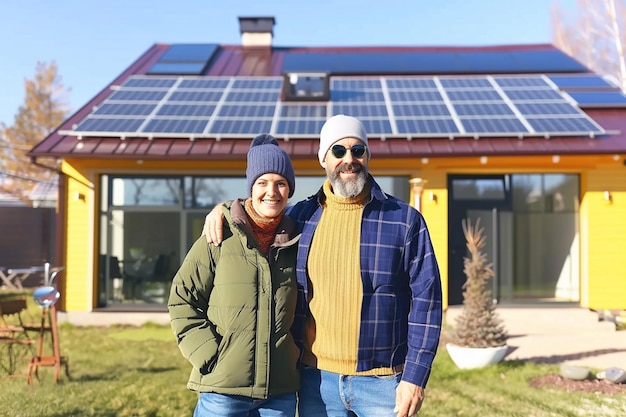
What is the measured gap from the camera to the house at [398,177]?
32.5 ft

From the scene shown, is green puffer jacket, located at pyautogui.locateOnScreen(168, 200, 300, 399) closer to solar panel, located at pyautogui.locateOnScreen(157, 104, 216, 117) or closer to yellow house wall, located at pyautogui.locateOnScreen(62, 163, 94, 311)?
yellow house wall, located at pyautogui.locateOnScreen(62, 163, 94, 311)

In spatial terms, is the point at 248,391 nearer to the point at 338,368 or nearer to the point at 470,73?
the point at 338,368

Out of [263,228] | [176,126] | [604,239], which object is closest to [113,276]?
[176,126]

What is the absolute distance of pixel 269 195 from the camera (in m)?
2.54

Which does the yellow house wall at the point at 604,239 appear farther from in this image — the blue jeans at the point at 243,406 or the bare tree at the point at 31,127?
the bare tree at the point at 31,127

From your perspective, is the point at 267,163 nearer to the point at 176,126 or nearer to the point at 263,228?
the point at 263,228

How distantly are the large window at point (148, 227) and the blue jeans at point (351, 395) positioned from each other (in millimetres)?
7989

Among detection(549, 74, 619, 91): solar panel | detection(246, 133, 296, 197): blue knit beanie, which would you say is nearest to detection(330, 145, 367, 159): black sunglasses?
detection(246, 133, 296, 197): blue knit beanie

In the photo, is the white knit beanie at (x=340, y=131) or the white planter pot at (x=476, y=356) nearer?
the white knit beanie at (x=340, y=131)

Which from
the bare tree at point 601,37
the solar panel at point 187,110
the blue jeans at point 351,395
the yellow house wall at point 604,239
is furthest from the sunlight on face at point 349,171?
the bare tree at point 601,37

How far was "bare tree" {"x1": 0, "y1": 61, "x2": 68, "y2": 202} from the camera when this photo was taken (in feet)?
97.4

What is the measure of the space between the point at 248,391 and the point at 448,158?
848 cm

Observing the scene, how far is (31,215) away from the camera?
15.4m

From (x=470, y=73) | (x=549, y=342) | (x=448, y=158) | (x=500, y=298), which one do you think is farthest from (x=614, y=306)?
(x=470, y=73)
